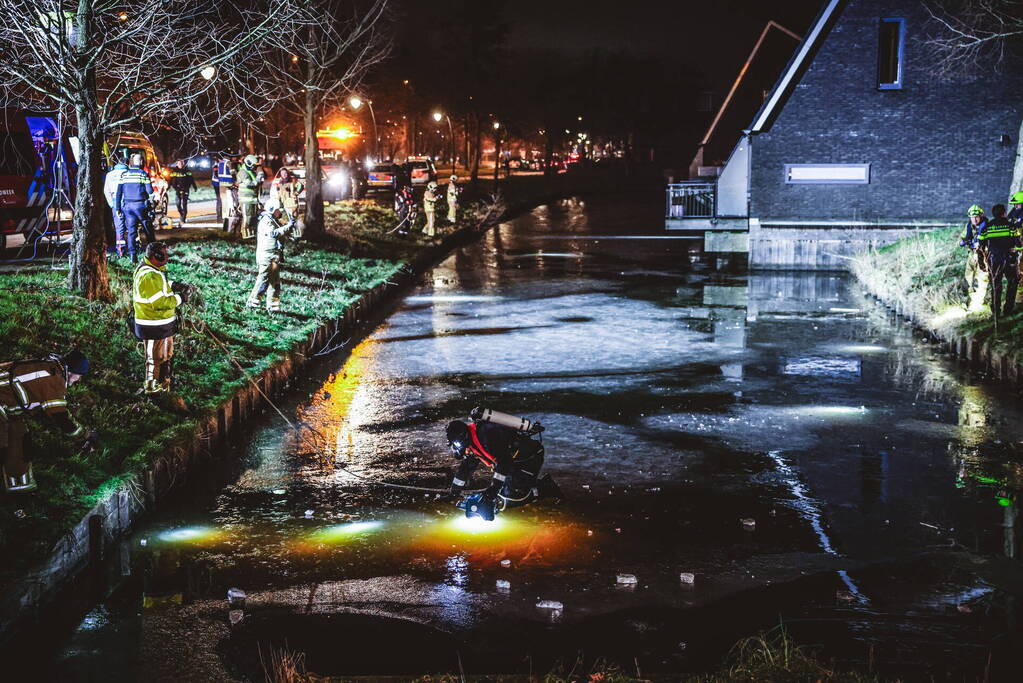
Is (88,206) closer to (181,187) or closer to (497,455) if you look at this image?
(497,455)

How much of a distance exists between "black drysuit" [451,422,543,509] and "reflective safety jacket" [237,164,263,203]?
1481cm

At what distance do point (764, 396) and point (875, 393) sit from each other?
1465 mm

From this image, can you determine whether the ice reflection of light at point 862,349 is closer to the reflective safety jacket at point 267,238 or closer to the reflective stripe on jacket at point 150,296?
the reflective safety jacket at point 267,238

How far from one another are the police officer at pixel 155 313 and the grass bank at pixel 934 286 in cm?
1077

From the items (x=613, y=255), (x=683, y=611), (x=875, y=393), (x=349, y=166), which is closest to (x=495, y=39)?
(x=349, y=166)

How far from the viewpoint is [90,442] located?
8.08 metres

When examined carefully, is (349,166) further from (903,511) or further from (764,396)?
(903,511)

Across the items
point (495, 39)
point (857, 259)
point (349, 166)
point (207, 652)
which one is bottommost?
point (207, 652)

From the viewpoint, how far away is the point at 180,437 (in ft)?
31.2

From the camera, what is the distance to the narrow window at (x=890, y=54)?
28625mm

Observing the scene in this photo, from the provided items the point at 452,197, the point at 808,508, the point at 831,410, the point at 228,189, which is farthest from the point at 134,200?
the point at 452,197

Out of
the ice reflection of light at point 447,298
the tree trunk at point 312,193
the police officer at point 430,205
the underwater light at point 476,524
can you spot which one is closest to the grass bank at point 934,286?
the ice reflection of light at point 447,298

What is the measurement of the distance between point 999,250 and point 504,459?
416 inches

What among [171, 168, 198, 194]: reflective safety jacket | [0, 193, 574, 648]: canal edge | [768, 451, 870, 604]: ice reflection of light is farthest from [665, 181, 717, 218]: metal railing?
[768, 451, 870, 604]: ice reflection of light
